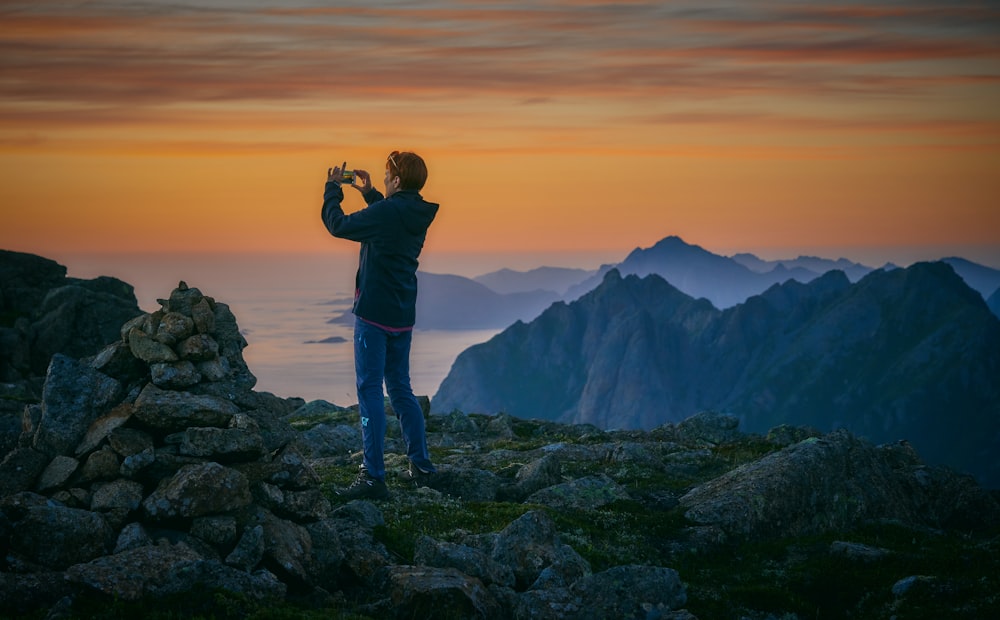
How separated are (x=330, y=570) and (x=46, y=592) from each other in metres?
4.71

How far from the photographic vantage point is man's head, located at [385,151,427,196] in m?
19.5

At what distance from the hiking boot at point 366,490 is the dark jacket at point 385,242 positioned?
365cm

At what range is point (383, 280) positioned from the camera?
19.5 metres

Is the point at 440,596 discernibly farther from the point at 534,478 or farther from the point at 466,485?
the point at 534,478

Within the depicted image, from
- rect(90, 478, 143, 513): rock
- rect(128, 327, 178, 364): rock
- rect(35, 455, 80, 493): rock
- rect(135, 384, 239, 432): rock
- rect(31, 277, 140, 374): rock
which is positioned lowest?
rect(90, 478, 143, 513): rock

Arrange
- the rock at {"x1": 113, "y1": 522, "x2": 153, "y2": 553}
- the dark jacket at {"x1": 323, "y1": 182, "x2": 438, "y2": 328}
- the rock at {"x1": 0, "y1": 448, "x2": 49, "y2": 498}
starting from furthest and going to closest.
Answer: the dark jacket at {"x1": 323, "y1": 182, "x2": 438, "y2": 328} → the rock at {"x1": 0, "y1": 448, "x2": 49, "y2": 498} → the rock at {"x1": 113, "y1": 522, "x2": 153, "y2": 553}

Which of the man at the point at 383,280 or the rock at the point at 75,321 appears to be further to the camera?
the rock at the point at 75,321

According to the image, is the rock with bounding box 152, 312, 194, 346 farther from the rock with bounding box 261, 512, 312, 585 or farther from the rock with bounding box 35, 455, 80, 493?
the rock with bounding box 261, 512, 312, 585

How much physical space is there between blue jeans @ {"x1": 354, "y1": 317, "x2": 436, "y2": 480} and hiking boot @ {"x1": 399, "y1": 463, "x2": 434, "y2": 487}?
1450 mm

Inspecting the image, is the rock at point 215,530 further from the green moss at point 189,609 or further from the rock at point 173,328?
the rock at point 173,328

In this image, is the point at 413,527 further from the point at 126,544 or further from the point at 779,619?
the point at 779,619

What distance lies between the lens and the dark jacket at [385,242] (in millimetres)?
19109

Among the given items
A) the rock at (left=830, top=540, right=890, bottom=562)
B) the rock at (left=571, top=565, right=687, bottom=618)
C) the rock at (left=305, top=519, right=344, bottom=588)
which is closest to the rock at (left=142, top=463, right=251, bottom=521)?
the rock at (left=305, top=519, right=344, bottom=588)

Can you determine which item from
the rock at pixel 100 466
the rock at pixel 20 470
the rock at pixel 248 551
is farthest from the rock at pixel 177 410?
the rock at pixel 248 551
